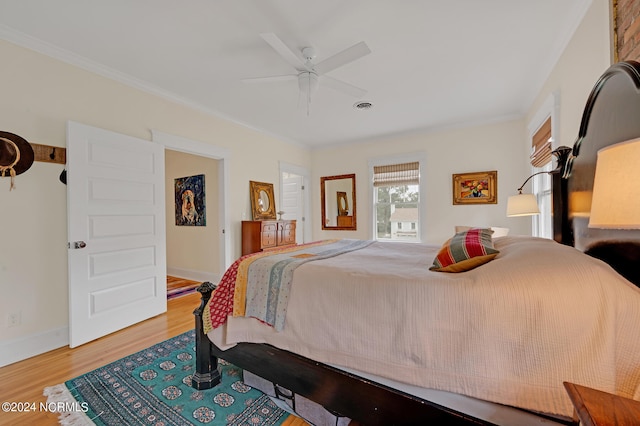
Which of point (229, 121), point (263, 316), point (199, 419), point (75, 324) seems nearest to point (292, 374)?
point (263, 316)

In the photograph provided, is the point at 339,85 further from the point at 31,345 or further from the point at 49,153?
the point at 31,345

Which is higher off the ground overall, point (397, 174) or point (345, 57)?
point (345, 57)

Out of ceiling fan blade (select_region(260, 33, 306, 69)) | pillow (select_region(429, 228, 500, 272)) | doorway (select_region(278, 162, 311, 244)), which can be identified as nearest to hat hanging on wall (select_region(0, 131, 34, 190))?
ceiling fan blade (select_region(260, 33, 306, 69))

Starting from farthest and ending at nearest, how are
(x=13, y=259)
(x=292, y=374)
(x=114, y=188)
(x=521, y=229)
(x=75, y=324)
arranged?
1. (x=521, y=229)
2. (x=114, y=188)
3. (x=75, y=324)
4. (x=13, y=259)
5. (x=292, y=374)

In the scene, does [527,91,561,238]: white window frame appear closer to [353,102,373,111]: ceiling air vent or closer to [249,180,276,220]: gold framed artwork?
[353,102,373,111]: ceiling air vent

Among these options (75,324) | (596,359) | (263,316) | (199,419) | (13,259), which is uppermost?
(13,259)

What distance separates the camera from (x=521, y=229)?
3873 millimetres

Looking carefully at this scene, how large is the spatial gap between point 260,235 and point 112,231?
177cm

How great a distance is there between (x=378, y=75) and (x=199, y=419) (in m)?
3.17

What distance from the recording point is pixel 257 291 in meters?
1.59

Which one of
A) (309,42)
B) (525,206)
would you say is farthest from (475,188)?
(309,42)

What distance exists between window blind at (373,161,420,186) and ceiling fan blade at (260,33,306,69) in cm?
Answer: 310

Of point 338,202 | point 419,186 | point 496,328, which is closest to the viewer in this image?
point 496,328

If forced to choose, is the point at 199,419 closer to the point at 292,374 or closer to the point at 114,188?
the point at 292,374
